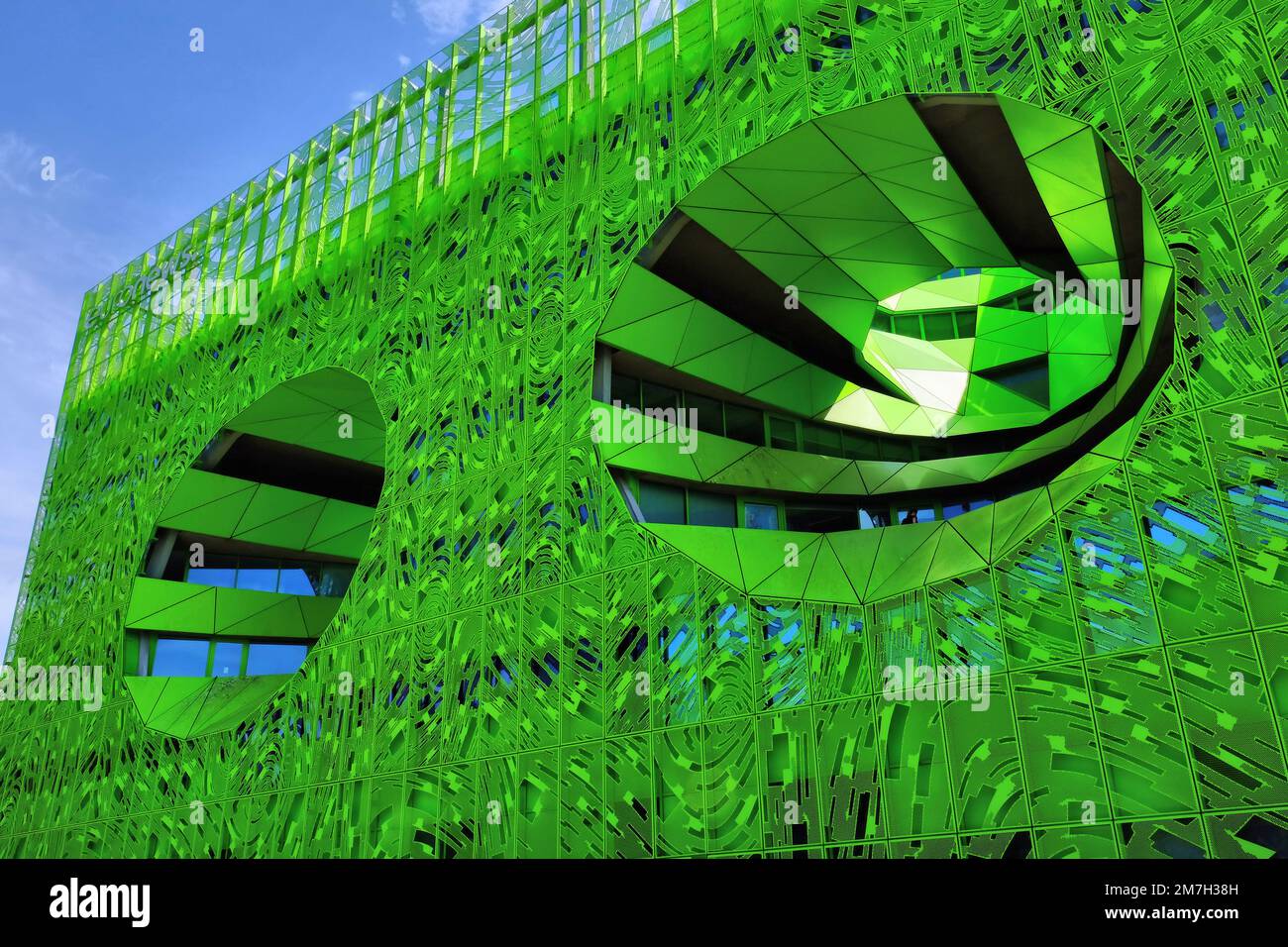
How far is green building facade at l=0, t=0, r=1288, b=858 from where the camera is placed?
878cm

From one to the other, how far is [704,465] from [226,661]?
389 inches

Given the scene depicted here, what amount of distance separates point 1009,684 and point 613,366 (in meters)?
7.37

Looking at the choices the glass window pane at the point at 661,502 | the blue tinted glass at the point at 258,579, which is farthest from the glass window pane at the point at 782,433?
the blue tinted glass at the point at 258,579

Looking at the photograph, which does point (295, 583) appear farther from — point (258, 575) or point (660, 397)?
point (660, 397)

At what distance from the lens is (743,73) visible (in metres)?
13.1

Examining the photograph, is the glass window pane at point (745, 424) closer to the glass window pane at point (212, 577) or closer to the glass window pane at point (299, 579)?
the glass window pane at point (299, 579)

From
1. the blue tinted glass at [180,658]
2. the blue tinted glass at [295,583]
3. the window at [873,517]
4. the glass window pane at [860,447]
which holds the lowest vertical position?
the blue tinted glass at [180,658]

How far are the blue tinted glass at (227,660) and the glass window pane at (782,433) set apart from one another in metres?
10.5

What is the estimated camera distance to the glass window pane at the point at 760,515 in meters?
16.7

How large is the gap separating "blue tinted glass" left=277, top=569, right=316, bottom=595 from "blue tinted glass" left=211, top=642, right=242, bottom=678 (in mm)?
1673
